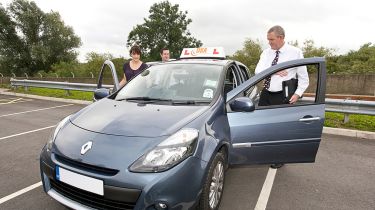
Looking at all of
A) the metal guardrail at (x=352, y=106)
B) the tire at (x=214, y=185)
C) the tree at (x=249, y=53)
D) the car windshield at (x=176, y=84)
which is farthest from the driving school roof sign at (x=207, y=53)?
the tree at (x=249, y=53)

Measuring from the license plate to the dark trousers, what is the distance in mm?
2638

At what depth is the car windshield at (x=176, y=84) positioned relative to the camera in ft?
10.7

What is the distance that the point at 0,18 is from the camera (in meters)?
29.6

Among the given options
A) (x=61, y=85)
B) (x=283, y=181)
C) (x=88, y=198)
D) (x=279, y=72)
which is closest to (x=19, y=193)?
(x=88, y=198)

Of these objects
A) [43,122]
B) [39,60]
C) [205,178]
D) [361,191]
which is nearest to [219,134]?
[205,178]

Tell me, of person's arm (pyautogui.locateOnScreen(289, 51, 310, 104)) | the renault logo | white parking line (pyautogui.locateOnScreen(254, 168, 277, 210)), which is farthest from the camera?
person's arm (pyautogui.locateOnScreen(289, 51, 310, 104))

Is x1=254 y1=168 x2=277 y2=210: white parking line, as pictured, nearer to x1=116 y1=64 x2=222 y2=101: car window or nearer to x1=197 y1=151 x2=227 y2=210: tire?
x1=197 y1=151 x2=227 y2=210: tire

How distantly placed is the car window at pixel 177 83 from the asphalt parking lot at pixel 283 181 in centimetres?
110

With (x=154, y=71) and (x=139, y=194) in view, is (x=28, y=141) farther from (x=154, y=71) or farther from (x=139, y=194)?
(x=139, y=194)

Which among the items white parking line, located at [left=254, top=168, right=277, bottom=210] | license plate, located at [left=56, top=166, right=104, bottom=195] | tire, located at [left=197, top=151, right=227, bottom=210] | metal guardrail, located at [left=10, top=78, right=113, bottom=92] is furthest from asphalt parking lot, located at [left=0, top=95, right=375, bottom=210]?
metal guardrail, located at [left=10, top=78, right=113, bottom=92]

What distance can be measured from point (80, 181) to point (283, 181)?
262 cm

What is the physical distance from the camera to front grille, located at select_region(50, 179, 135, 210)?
89.4 inches

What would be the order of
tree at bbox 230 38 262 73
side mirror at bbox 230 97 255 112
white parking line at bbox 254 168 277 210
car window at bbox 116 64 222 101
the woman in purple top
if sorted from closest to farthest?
side mirror at bbox 230 97 255 112, white parking line at bbox 254 168 277 210, car window at bbox 116 64 222 101, the woman in purple top, tree at bbox 230 38 262 73

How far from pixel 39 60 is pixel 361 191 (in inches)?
1336
